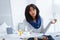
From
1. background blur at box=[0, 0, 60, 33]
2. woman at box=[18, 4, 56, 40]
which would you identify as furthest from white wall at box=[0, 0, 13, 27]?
woman at box=[18, 4, 56, 40]

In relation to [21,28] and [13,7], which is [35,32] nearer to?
[21,28]

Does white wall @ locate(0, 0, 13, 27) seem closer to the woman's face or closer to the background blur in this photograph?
the background blur

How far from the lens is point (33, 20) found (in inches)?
44.3

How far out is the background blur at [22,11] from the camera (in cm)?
108

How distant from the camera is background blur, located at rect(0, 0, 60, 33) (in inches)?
42.4

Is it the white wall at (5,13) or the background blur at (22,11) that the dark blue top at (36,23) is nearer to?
the background blur at (22,11)

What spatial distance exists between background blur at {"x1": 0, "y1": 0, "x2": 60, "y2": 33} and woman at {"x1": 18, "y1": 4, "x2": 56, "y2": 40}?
0.03 meters

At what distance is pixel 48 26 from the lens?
3.61 feet

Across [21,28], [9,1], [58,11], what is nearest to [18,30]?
[21,28]

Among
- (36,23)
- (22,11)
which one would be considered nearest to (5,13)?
(22,11)

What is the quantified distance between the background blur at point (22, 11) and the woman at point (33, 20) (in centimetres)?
3

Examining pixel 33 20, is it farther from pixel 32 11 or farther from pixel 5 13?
pixel 5 13

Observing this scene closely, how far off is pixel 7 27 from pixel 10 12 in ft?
0.43

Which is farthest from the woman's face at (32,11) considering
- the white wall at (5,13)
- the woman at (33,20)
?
the white wall at (5,13)
